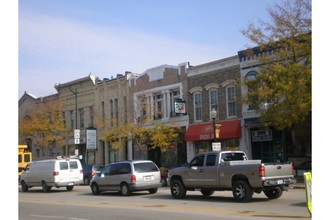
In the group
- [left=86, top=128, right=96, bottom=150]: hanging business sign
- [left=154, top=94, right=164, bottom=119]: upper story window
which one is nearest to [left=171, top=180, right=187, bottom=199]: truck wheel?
[left=154, top=94, right=164, bottom=119]: upper story window

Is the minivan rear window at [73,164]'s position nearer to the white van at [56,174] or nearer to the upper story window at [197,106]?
the white van at [56,174]

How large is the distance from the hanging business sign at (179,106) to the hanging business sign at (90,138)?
10482mm

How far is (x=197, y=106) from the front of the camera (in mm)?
35812

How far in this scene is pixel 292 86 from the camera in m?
23.9

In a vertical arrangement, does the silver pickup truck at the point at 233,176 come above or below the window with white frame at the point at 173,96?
below

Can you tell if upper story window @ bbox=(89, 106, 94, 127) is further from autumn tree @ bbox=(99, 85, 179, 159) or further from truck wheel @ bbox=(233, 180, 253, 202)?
truck wheel @ bbox=(233, 180, 253, 202)

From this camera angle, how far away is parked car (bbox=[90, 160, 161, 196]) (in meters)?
21.9

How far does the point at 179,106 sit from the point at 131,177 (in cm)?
1463

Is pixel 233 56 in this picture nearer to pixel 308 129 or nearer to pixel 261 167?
pixel 308 129

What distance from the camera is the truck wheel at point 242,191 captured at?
17.0 m

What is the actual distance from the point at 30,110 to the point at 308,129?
35.1 metres

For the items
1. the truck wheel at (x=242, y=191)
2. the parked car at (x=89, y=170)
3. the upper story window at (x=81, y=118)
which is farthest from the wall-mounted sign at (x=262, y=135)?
the upper story window at (x=81, y=118)
